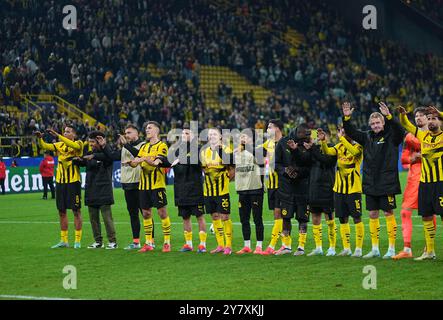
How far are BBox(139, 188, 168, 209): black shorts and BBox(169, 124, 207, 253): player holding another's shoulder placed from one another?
290 mm

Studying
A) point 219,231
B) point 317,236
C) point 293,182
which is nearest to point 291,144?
point 293,182

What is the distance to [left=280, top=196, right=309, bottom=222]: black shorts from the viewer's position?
14.5m

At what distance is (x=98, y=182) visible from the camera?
53.2ft

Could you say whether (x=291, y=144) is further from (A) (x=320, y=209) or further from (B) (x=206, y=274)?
(B) (x=206, y=274)

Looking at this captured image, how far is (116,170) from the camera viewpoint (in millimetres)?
35781

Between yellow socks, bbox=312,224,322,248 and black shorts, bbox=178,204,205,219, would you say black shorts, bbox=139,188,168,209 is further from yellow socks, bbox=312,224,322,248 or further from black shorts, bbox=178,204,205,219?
yellow socks, bbox=312,224,322,248

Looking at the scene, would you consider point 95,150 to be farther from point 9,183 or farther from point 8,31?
point 8,31

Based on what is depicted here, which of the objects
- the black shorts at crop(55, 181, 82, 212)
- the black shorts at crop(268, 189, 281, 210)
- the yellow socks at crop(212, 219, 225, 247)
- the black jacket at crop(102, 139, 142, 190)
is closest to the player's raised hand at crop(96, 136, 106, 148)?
the black jacket at crop(102, 139, 142, 190)

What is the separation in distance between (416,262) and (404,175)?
1079 inches

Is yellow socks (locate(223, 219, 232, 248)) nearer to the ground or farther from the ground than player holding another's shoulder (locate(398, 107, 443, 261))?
nearer to the ground

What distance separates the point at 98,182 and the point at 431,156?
244 inches

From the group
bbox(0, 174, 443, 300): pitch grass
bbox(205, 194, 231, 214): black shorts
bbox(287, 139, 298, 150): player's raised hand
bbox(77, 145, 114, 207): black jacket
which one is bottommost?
bbox(0, 174, 443, 300): pitch grass

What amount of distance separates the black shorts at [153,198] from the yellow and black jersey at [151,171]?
76 millimetres
